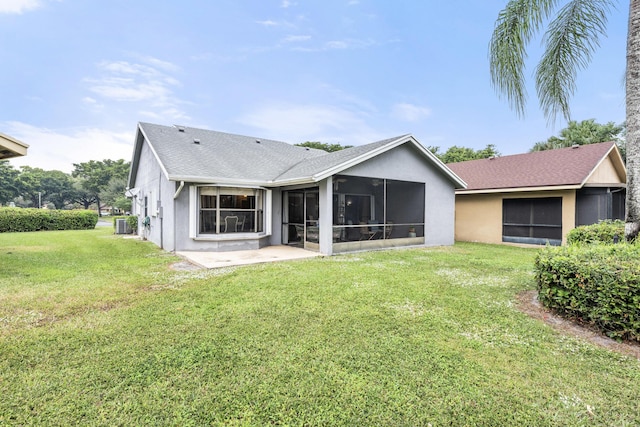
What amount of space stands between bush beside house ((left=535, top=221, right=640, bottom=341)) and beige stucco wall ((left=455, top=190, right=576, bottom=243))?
9.84 meters

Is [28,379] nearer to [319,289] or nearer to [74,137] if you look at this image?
[319,289]

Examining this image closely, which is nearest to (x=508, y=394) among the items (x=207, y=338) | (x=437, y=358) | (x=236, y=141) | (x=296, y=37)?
(x=437, y=358)

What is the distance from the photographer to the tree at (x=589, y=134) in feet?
79.7

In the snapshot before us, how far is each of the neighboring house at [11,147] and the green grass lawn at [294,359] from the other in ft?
10.9

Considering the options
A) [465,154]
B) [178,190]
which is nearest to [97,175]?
[178,190]

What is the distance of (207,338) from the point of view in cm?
365

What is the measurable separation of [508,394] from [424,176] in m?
11.0

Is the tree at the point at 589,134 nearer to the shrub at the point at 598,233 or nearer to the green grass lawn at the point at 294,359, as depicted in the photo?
the shrub at the point at 598,233

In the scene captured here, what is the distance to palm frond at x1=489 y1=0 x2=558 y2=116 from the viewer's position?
586 centimetres

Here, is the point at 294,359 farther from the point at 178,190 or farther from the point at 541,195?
the point at 541,195

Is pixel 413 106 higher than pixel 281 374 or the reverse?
higher

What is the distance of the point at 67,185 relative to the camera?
188 feet

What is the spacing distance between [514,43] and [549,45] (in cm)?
92

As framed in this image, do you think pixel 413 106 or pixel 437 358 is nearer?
pixel 437 358
